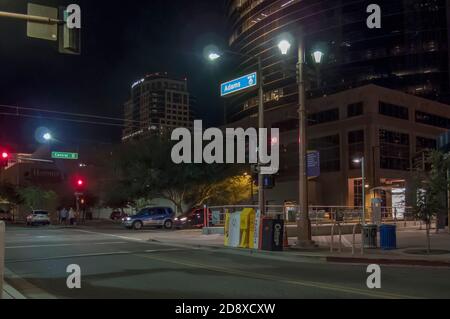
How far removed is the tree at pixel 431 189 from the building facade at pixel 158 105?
25.3 meters

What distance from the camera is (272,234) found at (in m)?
18.5

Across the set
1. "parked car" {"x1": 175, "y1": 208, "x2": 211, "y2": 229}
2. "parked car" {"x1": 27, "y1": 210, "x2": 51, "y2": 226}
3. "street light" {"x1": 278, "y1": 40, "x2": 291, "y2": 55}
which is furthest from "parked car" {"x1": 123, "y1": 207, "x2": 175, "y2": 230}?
"street light" {"x1": 278, "y1": 40, "x2": 291, "y2": 55}

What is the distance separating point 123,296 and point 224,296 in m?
1.88

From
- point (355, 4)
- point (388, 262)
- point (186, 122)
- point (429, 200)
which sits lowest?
point (388, 262)

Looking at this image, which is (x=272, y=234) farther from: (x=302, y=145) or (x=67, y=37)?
(x=67, y=37)

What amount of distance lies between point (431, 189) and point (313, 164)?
164 inches

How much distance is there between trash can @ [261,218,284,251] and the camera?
1850cm

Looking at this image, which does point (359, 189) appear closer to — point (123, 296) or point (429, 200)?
point (429, 200)

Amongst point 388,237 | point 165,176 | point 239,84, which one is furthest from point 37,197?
point 388,237

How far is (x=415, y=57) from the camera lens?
80.0 m

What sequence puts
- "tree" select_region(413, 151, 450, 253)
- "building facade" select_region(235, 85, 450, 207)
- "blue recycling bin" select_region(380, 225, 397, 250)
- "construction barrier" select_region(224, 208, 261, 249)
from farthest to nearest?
"building facade" select_region(235, 85, 450, 207), "construction barrier" select_region(224, 208, 261, 249), "blue recycling bin" select_region(380, 225, 397, 250), "tree" select_region(413, 151, 450, 253)

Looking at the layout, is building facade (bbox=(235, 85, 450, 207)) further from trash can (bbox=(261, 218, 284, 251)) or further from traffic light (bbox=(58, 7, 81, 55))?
traffic light (bbox=(58, 7, 81, 55))

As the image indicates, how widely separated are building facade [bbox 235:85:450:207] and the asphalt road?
4682 centimetres
